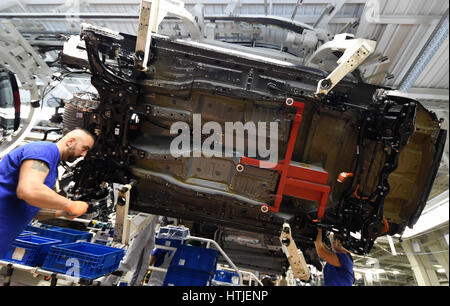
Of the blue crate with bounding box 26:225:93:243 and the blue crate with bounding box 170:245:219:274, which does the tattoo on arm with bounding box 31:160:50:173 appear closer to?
the blue crate with bounding box 170:245:219:274

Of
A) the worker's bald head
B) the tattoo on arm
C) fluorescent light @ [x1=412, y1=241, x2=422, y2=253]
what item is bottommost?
fluorescent light @ [x1=412, y1=241, x2=422, y2=253]

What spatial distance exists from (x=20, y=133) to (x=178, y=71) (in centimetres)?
336

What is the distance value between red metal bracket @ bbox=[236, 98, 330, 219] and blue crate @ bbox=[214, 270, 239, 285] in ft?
9.87

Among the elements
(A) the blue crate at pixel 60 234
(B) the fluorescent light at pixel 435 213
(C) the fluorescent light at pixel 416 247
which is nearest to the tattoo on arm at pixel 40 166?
(A) the blue crate at pixel 60 234

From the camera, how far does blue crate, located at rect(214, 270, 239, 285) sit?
15.0 ft

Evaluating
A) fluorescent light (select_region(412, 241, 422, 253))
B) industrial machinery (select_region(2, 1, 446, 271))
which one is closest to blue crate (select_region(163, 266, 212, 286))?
industrial machinery (select_region(2, 1, 446, 271))

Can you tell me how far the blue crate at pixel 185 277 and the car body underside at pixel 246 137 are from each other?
3.39ft

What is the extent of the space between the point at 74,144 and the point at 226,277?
A: 13.3 feet

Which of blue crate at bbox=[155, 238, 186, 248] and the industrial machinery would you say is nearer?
the industrial machinery

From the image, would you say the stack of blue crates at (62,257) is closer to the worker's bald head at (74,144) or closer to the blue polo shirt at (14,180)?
the blue polo shirt at (14,180)

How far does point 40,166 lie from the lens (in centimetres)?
175
